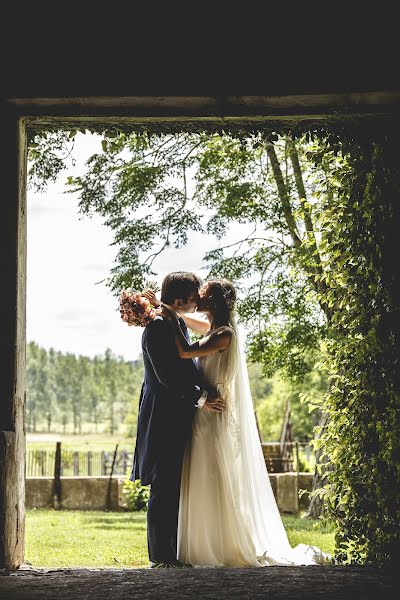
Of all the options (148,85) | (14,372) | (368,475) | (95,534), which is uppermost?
(148,85)

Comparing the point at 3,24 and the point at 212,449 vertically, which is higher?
the point at 3,24

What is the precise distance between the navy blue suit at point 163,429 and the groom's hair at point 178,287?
191 millimetres

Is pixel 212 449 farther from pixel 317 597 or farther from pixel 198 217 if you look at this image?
pixel 198 217

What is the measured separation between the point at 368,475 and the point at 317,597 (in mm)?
1475

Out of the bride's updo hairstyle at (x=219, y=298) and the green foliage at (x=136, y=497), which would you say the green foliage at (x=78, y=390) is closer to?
the green foliage at (x=136, y=497)

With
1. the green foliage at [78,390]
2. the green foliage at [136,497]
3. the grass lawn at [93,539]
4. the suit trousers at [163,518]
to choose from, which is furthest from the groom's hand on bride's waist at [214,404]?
the green foliage at [78,390]

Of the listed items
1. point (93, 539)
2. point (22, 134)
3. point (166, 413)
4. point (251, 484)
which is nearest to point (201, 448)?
point (166, 413)

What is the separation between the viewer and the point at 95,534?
32.9 ft

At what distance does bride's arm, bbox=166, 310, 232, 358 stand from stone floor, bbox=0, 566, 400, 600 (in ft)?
5.56

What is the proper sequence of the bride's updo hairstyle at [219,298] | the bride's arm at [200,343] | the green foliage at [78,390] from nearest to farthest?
the bride's arm at [200,343] → the bride's updo hairstyle at [219,298] → the green foliage at [78,390]

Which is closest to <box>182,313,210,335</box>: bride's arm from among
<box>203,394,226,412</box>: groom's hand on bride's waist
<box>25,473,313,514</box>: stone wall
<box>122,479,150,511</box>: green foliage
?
<box>203,394,226,412</box>: groom's hand on bride's waist

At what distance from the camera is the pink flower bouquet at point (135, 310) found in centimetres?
623

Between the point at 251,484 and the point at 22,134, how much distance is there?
331cm

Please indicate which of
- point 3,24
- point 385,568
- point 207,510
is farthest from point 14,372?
point 385,568
